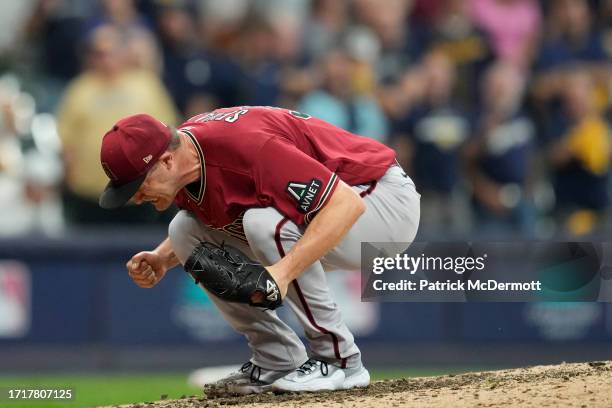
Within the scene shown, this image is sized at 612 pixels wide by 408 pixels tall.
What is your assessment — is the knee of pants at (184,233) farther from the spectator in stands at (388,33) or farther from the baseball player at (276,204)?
the spectator in stands at (388,33)

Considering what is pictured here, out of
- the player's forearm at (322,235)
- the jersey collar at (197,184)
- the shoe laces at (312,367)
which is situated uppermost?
the jersey collar at (197,184)

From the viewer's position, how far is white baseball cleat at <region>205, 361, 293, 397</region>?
19.3 ft

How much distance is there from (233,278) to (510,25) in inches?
312

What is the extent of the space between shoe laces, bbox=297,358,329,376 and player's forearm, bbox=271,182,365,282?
0.60 metres

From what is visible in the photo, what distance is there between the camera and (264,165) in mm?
5281

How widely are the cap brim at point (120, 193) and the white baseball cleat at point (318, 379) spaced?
3.96 feet

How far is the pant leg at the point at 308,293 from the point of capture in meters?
5.34

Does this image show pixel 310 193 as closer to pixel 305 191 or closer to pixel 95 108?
pixel 305 191

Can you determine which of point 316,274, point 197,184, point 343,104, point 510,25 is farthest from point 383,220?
point 510,25

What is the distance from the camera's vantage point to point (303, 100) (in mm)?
10953

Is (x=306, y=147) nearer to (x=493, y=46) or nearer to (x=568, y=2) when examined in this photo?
(x=493, y=46)

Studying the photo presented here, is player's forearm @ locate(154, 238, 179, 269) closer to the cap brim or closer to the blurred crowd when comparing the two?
the cap brim

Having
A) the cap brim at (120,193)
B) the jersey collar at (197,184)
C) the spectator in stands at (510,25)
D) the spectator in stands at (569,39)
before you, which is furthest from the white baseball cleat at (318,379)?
the spectator in stands at (569,39)

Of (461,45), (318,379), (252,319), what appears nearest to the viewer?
(318,379)
